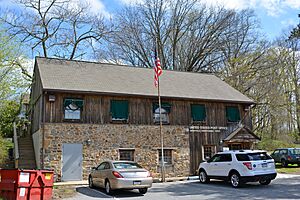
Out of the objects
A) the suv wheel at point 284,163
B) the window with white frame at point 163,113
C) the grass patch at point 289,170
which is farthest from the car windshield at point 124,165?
the suv wheel at point 284,163

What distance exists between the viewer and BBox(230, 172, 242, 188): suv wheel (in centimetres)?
1486

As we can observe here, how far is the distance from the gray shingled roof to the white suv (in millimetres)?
7391

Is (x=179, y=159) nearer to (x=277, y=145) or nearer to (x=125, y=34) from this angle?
(x=277, y=145)

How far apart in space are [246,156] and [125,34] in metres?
27.0

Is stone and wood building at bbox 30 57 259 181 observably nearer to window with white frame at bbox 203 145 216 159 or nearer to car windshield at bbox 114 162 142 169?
window with white frame at bbox 203 145 216 159

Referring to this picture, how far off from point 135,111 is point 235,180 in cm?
840

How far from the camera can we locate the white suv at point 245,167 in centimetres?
1458

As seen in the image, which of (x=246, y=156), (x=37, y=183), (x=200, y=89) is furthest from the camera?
(x=200, y=89)

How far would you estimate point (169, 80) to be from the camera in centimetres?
2523

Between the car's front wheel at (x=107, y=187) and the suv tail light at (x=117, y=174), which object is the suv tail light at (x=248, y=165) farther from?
the car's front wheel at (x=107, y=187)

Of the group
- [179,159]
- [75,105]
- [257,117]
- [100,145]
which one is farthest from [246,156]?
[257,117]

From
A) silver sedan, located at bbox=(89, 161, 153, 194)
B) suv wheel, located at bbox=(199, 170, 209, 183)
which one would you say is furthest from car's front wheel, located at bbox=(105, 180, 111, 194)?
suv wheel, located at bbox=(199, 170, 209, 183)

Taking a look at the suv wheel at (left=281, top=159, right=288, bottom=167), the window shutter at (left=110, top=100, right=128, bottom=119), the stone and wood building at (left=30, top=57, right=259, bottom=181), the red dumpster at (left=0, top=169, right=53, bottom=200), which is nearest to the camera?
the red dumpster at (left=0, top=169, right=53, bottom=200)

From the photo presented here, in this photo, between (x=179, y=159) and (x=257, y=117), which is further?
(x=257, y=117)
